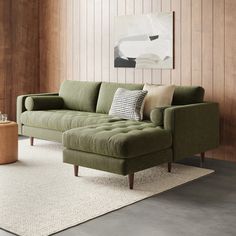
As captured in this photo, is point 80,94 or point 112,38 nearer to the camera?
point 80,94

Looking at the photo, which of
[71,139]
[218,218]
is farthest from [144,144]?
[218,218]

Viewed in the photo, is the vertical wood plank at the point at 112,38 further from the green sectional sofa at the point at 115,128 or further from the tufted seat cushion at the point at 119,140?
the tufted seat cushion at the point at 119,140

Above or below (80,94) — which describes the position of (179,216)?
below

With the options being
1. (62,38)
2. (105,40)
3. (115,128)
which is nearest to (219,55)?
(115,128)

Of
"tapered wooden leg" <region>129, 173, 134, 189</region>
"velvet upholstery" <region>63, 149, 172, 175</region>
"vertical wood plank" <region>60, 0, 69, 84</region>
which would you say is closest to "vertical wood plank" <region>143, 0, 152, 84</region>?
"vertical wood plank" <region>60, 0, 69, 84</region>

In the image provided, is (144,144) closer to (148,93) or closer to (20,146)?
(148,93)

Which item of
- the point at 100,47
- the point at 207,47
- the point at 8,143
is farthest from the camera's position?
the point at 100,47

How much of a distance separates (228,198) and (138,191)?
2.43 ft

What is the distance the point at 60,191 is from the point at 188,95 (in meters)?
1.84

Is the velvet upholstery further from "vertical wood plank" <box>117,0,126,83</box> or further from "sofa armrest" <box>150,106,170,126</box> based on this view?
"vertical wood plank" <box>117,0,126,83</box>

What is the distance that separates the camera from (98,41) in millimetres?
6449

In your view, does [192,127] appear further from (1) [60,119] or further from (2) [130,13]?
(2) [130,13]

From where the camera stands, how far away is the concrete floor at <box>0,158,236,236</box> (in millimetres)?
3150

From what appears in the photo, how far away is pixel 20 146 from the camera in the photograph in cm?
605
